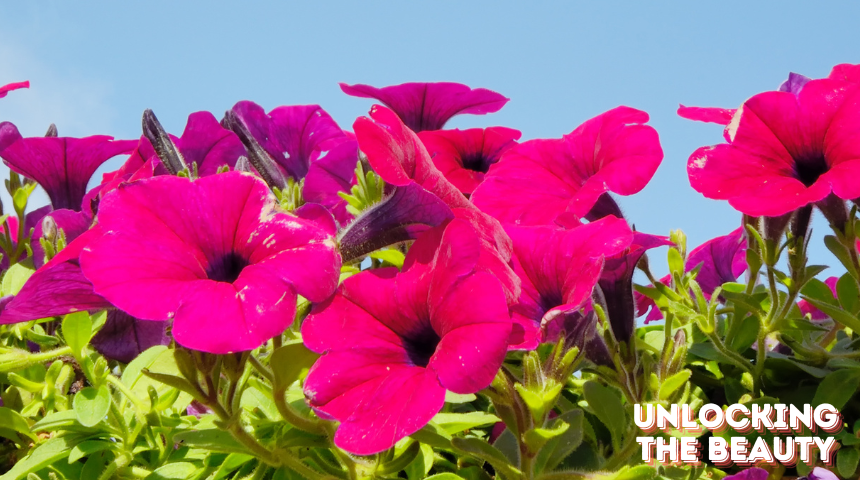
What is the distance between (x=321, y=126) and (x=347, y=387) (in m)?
1.00

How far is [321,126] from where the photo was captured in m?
1.61

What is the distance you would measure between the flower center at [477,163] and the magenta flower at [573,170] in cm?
36

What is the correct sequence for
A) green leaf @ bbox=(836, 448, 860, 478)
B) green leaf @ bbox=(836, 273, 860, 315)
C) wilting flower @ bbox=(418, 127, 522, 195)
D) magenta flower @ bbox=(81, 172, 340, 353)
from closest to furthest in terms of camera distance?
magenta flower @ bbox=(81, 172, 340, 353) → green leaf @ bbox=(836, 448, 860, 478) → green leaf @ bbox=(836, 273, 860, 315) → wilting flower @ bbox=(418, 127, 522, 195)

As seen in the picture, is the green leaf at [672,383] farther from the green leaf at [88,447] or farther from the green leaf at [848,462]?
the green leaf at [88,447]

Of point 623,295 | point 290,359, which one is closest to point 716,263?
point 623,295

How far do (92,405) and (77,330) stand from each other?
0.36 feet

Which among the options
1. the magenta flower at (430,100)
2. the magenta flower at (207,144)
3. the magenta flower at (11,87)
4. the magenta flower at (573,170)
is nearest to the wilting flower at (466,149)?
the magenta flower at (430,100)

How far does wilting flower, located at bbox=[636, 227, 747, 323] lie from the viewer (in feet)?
4.61

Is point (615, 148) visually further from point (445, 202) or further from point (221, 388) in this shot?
point (221, 388)

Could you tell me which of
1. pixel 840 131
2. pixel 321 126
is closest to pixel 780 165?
pixel 840 131

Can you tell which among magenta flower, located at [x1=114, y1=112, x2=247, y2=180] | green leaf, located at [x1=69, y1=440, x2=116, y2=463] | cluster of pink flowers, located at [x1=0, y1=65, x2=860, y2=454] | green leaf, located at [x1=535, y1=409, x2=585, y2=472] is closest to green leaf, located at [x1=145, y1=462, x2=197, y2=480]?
green leaf, located at [x1=69, y1=440, x2=116, y2=463]

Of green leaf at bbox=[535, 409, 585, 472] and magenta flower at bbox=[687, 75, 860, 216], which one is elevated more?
magenta flower at bbox=[687, 75, 860, 216]

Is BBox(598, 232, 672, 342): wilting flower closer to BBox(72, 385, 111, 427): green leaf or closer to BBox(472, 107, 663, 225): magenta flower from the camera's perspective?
BBox(472, 107, 663, 225): magenta flower

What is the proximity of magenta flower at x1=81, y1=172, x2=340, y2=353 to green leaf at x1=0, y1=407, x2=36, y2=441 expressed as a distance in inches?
23.5
